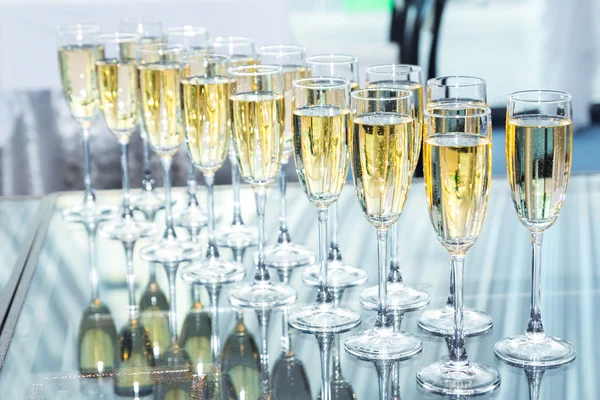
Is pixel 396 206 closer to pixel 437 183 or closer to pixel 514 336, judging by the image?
pixel 437 183

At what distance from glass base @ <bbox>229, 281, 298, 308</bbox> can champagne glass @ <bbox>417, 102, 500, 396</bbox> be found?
12.2 inches

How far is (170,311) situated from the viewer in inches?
56.5

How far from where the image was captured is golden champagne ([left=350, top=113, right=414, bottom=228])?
1259mm

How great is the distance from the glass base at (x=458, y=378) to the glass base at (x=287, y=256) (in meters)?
0.46

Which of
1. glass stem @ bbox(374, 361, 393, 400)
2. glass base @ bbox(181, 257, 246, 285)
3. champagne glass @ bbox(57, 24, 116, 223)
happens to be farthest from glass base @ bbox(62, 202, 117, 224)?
glass stem @ bbox(374, 361, 393, 400)

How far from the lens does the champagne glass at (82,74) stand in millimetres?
1923

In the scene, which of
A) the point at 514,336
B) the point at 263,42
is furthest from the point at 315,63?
the point at 263,42

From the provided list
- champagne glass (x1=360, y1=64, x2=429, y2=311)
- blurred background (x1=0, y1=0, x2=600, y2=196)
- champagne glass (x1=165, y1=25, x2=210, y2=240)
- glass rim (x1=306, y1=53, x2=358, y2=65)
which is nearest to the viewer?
champagne glass (x1=360, y1=64, x2=429, y2=311)

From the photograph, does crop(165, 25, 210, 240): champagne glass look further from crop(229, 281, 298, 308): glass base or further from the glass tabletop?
crop(229, 281, 298, 308): glass base

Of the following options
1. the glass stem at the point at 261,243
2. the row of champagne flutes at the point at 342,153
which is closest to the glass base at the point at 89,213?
the row of champagne flutes at the point at 342,153

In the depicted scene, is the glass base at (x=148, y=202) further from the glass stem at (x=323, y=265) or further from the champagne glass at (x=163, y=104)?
the glass stem at (x=323, y=265)

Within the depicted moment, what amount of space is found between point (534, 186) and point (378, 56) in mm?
5784

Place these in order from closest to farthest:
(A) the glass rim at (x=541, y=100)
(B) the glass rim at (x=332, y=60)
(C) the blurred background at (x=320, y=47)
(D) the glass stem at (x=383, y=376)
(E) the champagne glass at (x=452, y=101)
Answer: (D) the glass stem at (x=383, y=376) < (A) the glass rim at (x=541, y=100) < (E) the champagne glass at (x=452, y=101) < (B) the glass rim at (x=332, y=60) < (C) the blurred background at (x=320, y=47)

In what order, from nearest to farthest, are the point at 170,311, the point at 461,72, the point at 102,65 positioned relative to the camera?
the point at 170,311
the point at 102,65
the point at 461,72
